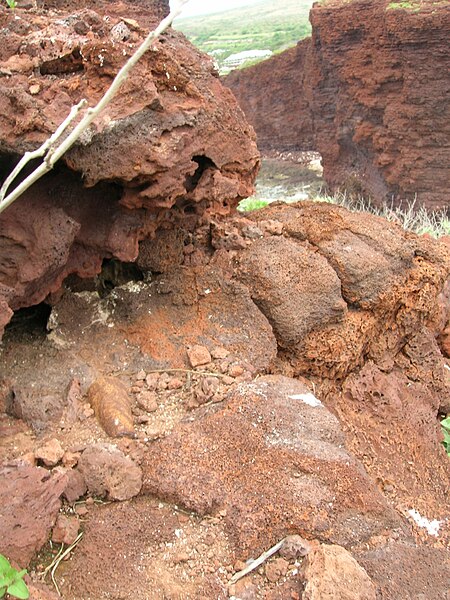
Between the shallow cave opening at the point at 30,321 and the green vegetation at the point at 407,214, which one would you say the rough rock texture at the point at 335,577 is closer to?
the shallow cave opening at the point at 30,321

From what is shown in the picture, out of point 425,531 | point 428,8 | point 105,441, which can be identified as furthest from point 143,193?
point 428,8

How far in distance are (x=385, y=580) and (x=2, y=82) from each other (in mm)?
1993

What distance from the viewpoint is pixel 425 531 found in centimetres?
262

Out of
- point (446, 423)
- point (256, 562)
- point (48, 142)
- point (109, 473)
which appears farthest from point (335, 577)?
point (446, 423)

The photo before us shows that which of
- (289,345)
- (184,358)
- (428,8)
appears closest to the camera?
(184,358)

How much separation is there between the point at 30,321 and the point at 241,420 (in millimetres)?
1037

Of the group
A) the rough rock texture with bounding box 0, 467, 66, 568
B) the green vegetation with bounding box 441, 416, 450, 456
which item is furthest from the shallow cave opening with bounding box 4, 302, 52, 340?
the green vegetation with bounding box 441, 416, 450, 456

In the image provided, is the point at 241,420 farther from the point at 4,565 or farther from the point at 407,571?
the point at 4,565

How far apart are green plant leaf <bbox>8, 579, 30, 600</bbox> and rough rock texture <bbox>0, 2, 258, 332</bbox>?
0.85m

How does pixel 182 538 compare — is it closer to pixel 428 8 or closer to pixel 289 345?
pixel 289 345

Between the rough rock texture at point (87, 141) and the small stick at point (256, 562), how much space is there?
1.07 metres

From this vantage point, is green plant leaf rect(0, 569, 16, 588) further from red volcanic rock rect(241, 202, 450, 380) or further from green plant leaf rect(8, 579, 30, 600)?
red volcanic rock rect(241, 202, 450, 380)

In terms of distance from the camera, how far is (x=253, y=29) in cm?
6309

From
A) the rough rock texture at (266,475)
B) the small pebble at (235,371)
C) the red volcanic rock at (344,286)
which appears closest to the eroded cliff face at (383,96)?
the red volcanic rock at (344,286)
